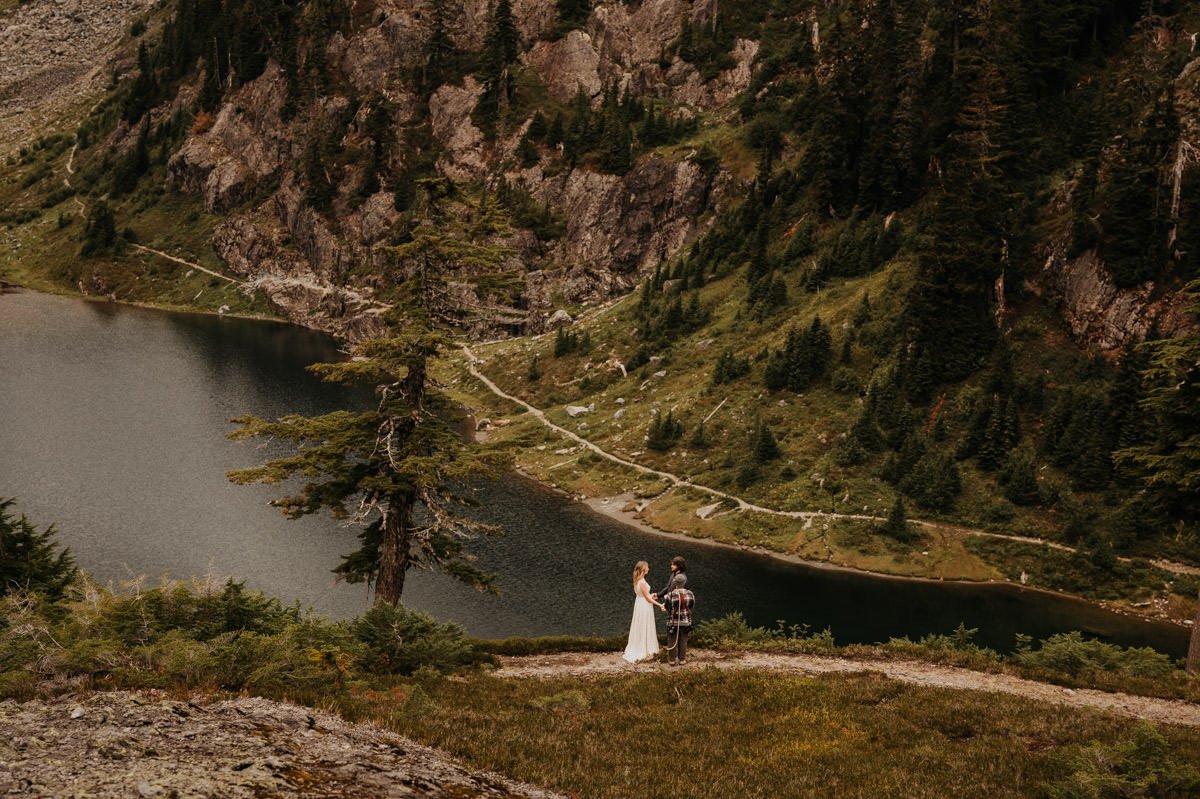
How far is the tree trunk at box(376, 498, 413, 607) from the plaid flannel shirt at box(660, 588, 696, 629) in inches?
406

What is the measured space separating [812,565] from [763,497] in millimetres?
10459

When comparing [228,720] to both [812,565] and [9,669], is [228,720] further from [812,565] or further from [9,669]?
[812,565]

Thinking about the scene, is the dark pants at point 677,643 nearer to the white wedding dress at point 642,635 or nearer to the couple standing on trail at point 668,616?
the couple standing on trail at point 668,616

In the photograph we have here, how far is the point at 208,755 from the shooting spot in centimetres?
968

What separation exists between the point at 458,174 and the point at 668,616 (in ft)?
505

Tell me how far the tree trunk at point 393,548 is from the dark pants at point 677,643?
10.3 metres

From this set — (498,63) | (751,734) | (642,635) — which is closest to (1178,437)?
(642,635)

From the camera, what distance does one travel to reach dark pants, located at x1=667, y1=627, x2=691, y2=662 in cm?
2367

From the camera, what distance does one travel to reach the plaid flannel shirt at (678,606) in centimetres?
2327

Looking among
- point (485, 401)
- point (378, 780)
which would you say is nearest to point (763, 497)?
point (485, 401)

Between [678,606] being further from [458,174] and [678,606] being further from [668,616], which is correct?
[458,174]

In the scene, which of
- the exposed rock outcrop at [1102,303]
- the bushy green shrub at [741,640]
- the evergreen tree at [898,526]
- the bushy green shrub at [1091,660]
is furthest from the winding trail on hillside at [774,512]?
the bushy green shrub at [1091,660]

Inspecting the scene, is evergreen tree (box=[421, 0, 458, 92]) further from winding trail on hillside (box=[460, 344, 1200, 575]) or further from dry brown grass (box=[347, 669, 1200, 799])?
dry brown grass (box=[347, 669, 1200, 799])

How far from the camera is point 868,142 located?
331 ft
